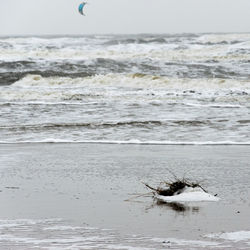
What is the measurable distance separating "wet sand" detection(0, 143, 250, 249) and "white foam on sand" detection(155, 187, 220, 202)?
0.43 feet

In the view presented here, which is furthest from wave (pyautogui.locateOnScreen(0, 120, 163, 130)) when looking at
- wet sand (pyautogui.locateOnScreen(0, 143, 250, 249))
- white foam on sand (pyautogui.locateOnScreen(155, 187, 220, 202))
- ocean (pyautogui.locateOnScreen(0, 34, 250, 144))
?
white foam on sand (pyautogui.locateOnScreen(155, 187, 220, 202))

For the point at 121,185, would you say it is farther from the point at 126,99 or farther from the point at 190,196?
the point at 126,99

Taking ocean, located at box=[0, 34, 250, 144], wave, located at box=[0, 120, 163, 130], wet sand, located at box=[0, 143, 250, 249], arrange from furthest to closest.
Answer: wave, located at box=[0, 120, 163, 130]
ocean, located at box=[0, 34, 250, 144]
wet sand, located at box=[0, 143, 250, 249]

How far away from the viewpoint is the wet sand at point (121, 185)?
514cm

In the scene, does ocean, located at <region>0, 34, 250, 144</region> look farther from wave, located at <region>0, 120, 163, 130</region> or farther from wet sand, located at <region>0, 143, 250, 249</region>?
wet sand, located at <region>0, 143, 250, 249</region>

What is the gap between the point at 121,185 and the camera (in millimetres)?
6781

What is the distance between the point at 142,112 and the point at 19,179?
6.92 m

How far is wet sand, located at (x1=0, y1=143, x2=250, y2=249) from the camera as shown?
16.9 ft

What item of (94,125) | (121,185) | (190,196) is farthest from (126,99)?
(190,196)

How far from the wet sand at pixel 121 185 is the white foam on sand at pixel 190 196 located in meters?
0.13

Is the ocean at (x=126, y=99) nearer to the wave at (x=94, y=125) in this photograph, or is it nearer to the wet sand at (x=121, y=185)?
the wave at (x=94, y=125)

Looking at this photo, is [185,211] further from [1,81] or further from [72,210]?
[1,81]

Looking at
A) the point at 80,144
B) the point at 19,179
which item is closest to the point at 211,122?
the point at 80,144

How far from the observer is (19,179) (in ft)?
23.4
